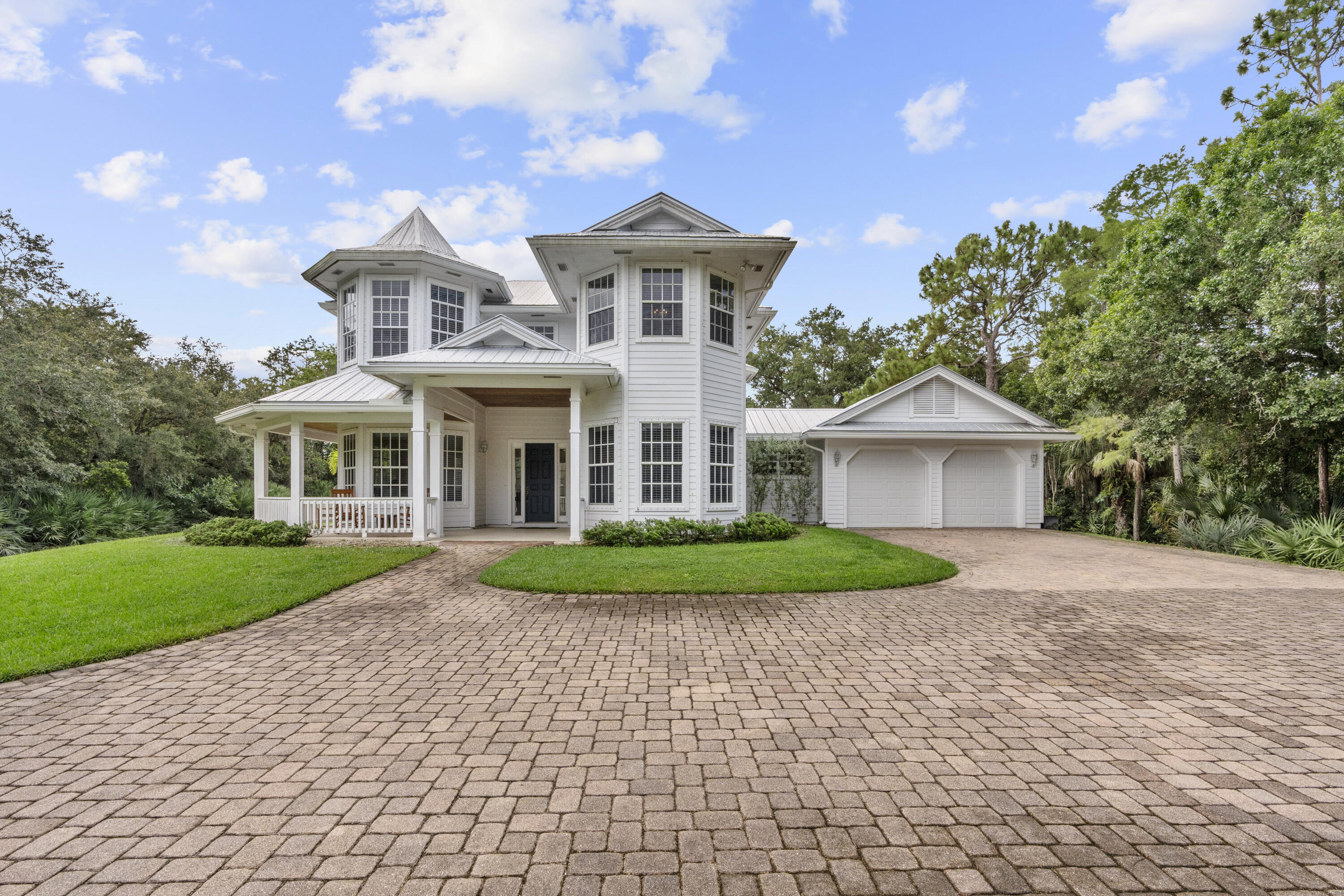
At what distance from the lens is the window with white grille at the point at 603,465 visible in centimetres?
1327

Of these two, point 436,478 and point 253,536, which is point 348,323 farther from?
point 253,536

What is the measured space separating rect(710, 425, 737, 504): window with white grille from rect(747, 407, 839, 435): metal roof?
5.74m

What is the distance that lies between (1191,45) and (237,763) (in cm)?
2029

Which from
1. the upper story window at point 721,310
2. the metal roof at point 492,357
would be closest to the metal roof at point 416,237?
the metal roof at point 492,357

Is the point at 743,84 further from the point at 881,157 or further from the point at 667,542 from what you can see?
the point at 667,542

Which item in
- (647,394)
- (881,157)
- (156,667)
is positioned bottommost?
(156,667)

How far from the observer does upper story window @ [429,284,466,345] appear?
16266 millimetres

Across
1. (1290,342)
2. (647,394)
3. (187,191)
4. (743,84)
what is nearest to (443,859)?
(647,394)

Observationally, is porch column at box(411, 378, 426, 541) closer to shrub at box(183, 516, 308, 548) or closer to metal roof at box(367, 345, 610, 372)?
metal roof at box(367, 345, 610, 372)

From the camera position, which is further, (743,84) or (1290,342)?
(743,84)

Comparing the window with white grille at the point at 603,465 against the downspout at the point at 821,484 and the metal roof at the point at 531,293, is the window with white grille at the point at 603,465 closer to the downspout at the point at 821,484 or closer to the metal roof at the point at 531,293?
the metal roof at the point at 531,293

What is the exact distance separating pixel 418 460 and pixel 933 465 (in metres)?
14.4

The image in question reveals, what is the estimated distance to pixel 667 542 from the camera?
40.2 ft

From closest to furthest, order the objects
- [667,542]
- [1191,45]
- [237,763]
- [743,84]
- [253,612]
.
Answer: [237,763], [253,612], [667,542], [1191,45], [743,84]
